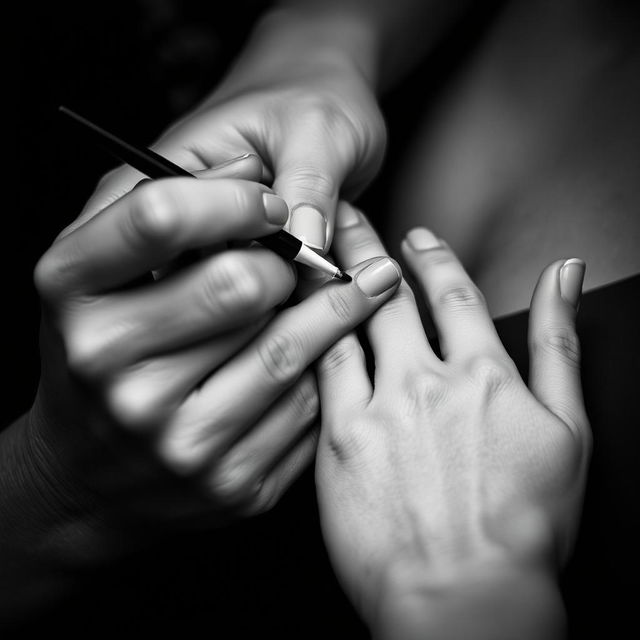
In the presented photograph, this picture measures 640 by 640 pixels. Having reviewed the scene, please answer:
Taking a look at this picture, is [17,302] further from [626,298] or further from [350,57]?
[626,298]

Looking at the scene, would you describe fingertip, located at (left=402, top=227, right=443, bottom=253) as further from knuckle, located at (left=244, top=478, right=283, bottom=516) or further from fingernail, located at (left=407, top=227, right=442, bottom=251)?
knuckle, located at (left=244, top=478, right=283, bottom=516)

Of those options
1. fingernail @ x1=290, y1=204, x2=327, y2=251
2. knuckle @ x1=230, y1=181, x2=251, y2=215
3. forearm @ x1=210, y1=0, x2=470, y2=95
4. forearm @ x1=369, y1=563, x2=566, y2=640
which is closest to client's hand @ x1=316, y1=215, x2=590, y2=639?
forearm @ x1=369, y1=563, x2=566, y2=640

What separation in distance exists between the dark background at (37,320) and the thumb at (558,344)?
0.04 metres

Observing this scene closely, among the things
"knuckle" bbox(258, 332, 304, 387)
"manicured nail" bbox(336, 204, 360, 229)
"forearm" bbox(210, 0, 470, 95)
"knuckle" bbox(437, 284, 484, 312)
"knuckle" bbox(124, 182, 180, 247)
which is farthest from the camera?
"forearm" bbox(210, 0, 470, 95)

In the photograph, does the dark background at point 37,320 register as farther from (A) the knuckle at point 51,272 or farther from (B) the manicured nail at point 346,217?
(A) the knuckle at point 51,272

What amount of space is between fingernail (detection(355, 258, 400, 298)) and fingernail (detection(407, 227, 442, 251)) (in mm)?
119

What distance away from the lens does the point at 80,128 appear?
563 millimetres

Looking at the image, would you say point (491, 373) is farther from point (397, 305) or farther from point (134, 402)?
point (134, 402)

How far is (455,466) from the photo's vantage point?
0.62 m

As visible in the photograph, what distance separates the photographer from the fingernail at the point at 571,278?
0.69 metres

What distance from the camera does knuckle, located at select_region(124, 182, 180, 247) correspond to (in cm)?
50

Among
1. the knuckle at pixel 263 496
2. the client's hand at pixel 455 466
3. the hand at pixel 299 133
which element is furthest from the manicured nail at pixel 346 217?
the knuckle at pixel 263 496

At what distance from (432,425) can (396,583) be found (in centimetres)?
17

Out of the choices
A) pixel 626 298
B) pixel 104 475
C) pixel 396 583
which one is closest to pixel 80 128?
pixel 104 475
